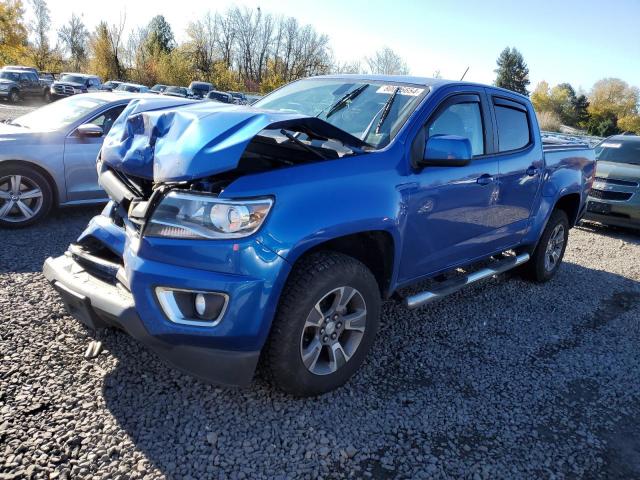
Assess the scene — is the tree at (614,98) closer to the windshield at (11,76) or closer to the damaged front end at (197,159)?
the windshield at (11,76)

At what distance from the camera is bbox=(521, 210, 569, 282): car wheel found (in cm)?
513

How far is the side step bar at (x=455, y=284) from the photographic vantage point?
3.27 metres

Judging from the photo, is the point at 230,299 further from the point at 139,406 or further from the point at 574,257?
the point at 574,257

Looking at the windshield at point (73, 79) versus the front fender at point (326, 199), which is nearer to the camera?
the front fender at point (326, 199)

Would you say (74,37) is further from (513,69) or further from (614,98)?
(614,98)

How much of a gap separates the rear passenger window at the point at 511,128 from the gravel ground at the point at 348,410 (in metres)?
1.55

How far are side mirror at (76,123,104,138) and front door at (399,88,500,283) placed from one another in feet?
13.9

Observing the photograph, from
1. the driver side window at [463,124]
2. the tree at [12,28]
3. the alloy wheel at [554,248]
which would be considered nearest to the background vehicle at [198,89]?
the tree at [12,28]

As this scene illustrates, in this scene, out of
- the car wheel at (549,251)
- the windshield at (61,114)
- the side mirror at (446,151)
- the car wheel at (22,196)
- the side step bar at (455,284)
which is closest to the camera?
the side mirror at (446,151)

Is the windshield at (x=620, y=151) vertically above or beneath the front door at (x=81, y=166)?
above

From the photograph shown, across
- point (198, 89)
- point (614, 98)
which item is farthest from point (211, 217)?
point (614, 98)

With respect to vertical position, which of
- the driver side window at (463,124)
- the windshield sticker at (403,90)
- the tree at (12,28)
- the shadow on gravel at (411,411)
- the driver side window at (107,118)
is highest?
the tree at (12,28)

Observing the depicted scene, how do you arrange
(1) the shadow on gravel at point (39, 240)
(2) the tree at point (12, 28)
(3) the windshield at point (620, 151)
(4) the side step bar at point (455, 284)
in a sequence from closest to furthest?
1. (4) the side step bar at point (455, 284)
2. (1) the shadow on gravel at point (39, 240)
3. (3) the windshield at point (620, 151)
4. (2) the tree at point (12, 28)

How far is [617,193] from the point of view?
8375mm
